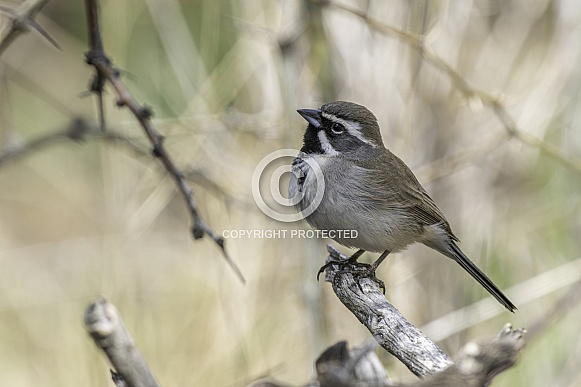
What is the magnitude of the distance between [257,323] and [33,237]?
326 cm

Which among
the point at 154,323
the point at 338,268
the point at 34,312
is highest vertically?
the point at 34,312

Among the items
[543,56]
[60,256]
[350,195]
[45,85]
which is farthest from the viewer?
[45,85]

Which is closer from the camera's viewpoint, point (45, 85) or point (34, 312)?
point (34, 312)

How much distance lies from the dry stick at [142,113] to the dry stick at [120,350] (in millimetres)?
1105

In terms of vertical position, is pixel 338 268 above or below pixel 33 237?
below

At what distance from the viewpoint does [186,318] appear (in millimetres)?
6281

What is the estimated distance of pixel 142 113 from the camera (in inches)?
112

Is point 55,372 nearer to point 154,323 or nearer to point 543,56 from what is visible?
point 154,323

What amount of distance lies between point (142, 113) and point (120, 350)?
1.57m

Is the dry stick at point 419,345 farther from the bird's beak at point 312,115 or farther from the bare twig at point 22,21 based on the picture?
the bare twig at point 22,21

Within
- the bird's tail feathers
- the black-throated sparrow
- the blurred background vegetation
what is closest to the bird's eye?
the black-throated sparrow

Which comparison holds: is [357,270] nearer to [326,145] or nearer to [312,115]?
[326,145]

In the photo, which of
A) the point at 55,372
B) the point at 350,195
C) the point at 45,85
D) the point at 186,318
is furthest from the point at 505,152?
the point at 45,85

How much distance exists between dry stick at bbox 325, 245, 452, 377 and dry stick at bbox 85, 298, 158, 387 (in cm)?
73
